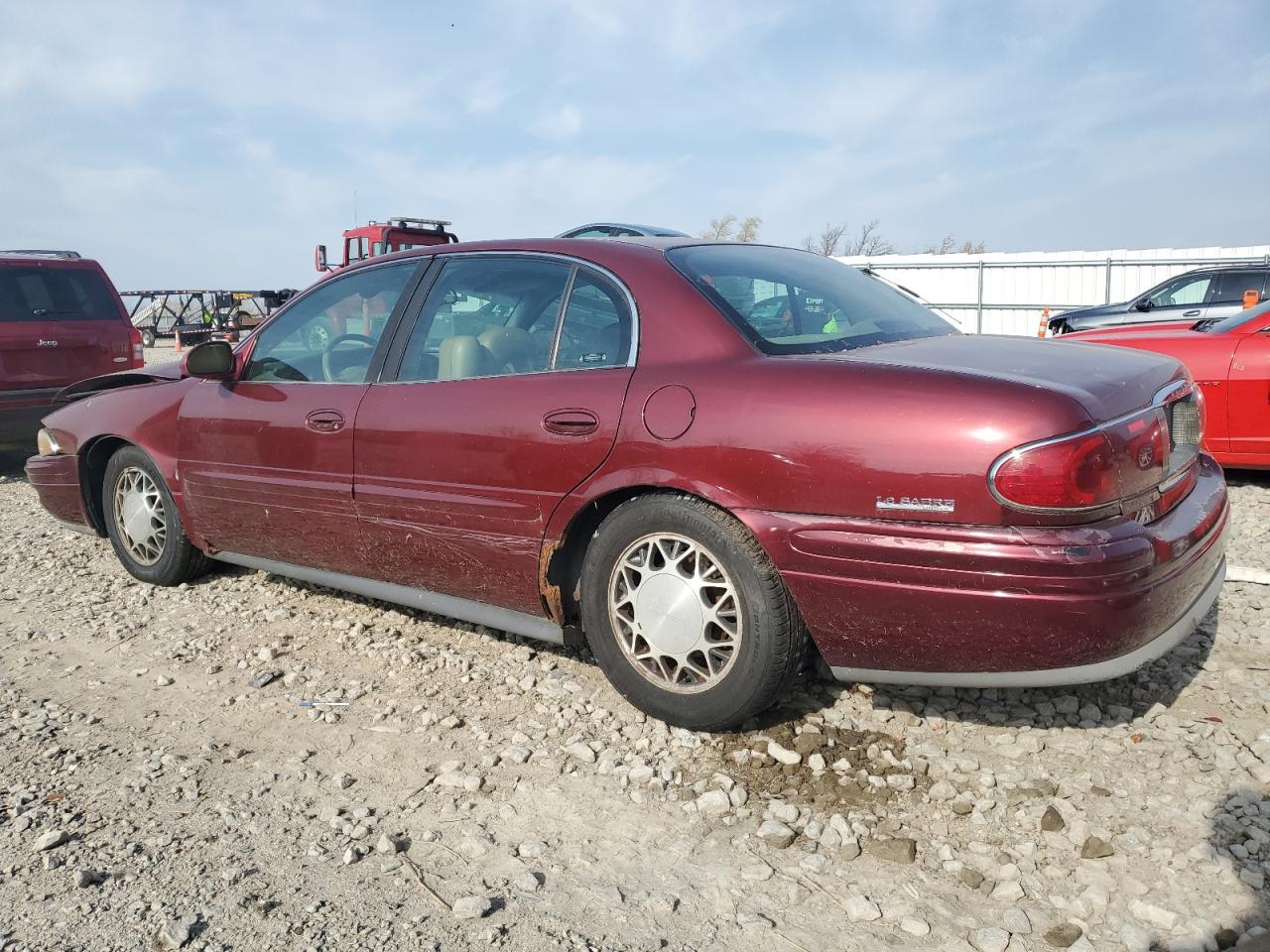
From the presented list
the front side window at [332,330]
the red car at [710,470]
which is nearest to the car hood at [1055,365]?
the red car at [710,470]

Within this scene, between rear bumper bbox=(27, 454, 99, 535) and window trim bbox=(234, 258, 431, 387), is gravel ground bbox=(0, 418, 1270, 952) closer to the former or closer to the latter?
window trim bbox=(234, 258, 431, 387)

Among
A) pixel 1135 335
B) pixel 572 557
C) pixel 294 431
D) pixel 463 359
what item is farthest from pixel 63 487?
pixel 1135 335

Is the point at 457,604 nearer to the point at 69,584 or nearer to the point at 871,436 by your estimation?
the point at 871,436

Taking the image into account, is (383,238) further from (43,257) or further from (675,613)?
(675,613)

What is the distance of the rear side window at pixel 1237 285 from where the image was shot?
12523 mm

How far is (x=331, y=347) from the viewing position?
3.99m

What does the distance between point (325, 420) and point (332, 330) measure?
1.59 ft

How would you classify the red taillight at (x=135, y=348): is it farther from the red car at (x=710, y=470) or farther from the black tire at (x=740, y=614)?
the black tire at (x=740, y=614)

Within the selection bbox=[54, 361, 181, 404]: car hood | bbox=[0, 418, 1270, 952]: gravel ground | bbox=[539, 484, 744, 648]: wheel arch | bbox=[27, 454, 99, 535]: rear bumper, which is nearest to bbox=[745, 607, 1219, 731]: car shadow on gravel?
bbox=[0, 418, 1270, 952]: gravel ground

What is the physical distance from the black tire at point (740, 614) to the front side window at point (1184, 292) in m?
12.2

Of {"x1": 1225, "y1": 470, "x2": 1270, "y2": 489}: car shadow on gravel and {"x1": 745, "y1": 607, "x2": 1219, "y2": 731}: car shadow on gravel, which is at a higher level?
{"x1": 1225, "y1": 470, "x2": 1270, "y2": 489}: car shadow on gravel

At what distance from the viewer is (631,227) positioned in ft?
39.3

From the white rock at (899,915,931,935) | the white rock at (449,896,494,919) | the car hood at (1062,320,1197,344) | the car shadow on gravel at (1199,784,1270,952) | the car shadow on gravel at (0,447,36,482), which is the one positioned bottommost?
the white rock at (899,915,931,935)

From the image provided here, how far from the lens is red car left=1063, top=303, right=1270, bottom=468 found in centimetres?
575
